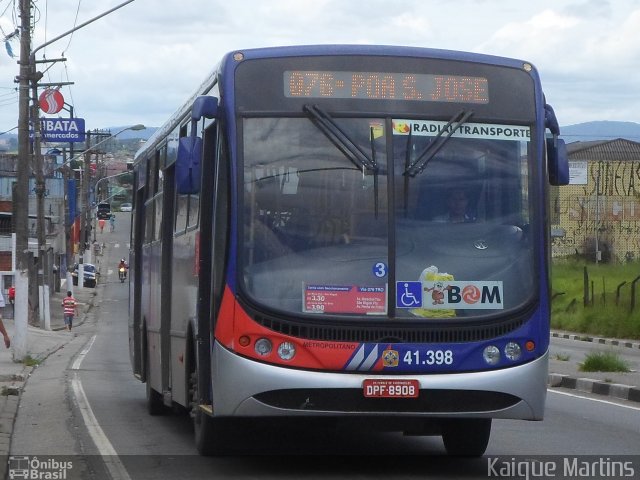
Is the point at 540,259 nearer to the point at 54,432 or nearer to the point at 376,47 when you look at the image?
the point at 376,47

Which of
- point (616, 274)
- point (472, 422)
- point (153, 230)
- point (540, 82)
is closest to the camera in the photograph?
point (540, 82)

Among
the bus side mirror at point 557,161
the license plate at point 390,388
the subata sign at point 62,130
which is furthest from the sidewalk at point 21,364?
the subata sign at point 62,130

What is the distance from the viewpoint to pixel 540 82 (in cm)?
981

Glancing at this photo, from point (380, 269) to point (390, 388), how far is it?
860 millimetres

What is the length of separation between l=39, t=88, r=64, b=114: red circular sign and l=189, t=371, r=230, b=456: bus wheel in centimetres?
3291

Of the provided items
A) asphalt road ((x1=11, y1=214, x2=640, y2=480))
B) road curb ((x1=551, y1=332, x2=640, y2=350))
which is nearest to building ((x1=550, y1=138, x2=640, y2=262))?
road curb ((x1=551, y1=332, x2=640, y2=350))

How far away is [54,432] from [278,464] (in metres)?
3.50

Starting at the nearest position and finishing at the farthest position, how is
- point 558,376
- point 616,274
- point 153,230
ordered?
point 153,230 → point 558,376 → point 616,274

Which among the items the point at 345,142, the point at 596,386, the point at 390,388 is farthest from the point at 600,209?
the point at 390,388

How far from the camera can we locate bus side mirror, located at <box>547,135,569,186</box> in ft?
32.2

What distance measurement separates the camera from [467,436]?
10.6 meters

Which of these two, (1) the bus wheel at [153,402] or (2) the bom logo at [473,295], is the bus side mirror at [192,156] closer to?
(2) the bom logo at [473,295]

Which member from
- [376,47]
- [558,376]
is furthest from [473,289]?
[558,376]

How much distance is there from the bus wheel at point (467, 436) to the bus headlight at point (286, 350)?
2008mm
